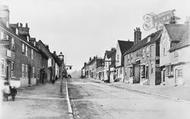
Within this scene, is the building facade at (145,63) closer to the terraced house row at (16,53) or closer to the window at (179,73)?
the window at (179,73)

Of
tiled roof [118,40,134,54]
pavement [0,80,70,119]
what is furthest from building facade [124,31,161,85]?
pavement [0,80,70,119]

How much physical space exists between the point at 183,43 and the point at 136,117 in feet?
68.4

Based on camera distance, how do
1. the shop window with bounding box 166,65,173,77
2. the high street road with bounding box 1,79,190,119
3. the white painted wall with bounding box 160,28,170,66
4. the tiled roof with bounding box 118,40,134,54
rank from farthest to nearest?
the tiled roof with bounding box 118,40,134,54 < the white painted wall with bounding box 160,28,170,66 < the shop window with bounding box 166,65,173,77 < the high street road with bounding box 1,79,190,119

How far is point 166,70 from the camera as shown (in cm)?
3619

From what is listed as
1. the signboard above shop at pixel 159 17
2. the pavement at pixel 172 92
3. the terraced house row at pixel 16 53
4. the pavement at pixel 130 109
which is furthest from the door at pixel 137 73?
the signboard above shop at pixel 159 17

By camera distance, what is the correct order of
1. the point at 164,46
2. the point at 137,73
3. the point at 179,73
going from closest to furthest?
the point at 179,73 < the point at 164,46 < the point at 137,73

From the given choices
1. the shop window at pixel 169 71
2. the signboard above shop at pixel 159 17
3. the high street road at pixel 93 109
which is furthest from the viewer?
the shop window at pixel 169 71

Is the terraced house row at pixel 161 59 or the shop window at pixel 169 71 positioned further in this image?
the shop window at pixel 169 71

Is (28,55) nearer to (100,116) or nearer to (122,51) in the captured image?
(100,116)

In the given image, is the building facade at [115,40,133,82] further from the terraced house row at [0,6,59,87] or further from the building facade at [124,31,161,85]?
the terraced house row at [0,6,59,87]

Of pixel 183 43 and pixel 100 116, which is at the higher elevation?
pixel 183 43

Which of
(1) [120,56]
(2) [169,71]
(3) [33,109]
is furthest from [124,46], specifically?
(3) [33,109]

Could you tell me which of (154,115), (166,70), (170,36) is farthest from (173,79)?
(154,115)

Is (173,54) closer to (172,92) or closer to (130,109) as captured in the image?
(172,92)
